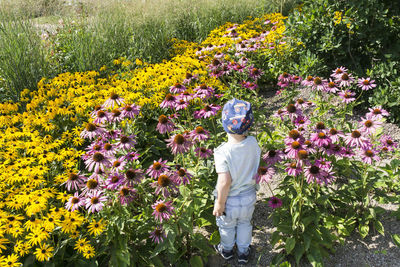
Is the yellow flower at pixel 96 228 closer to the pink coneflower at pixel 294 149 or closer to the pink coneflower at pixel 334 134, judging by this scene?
the pink coneflower at pixel 294 149

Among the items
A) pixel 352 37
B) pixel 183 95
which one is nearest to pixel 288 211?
pixel 183 95

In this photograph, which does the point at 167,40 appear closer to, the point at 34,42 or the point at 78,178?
the point at 34,42

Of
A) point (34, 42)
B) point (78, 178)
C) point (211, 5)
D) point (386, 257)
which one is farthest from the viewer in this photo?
point (211, 5)

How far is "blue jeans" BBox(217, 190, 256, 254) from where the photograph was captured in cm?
240

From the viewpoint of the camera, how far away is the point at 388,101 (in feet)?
13.4

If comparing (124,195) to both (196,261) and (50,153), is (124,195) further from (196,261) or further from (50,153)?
(50,153)

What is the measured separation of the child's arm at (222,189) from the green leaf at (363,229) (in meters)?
1.22

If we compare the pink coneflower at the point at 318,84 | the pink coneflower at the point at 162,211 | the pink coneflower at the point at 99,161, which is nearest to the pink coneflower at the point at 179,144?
the pink coneflower at the point at 162,211

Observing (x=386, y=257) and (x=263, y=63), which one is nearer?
(x=386, y=257)

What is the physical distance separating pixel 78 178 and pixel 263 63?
3945 millimetres

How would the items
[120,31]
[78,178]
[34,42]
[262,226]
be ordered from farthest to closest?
[120,31], [34,42], [262,226], [78,178]

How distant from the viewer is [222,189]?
7.47 feet

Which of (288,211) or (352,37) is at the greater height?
(352,37)

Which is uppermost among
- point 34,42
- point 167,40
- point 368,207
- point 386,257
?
point 34,42
